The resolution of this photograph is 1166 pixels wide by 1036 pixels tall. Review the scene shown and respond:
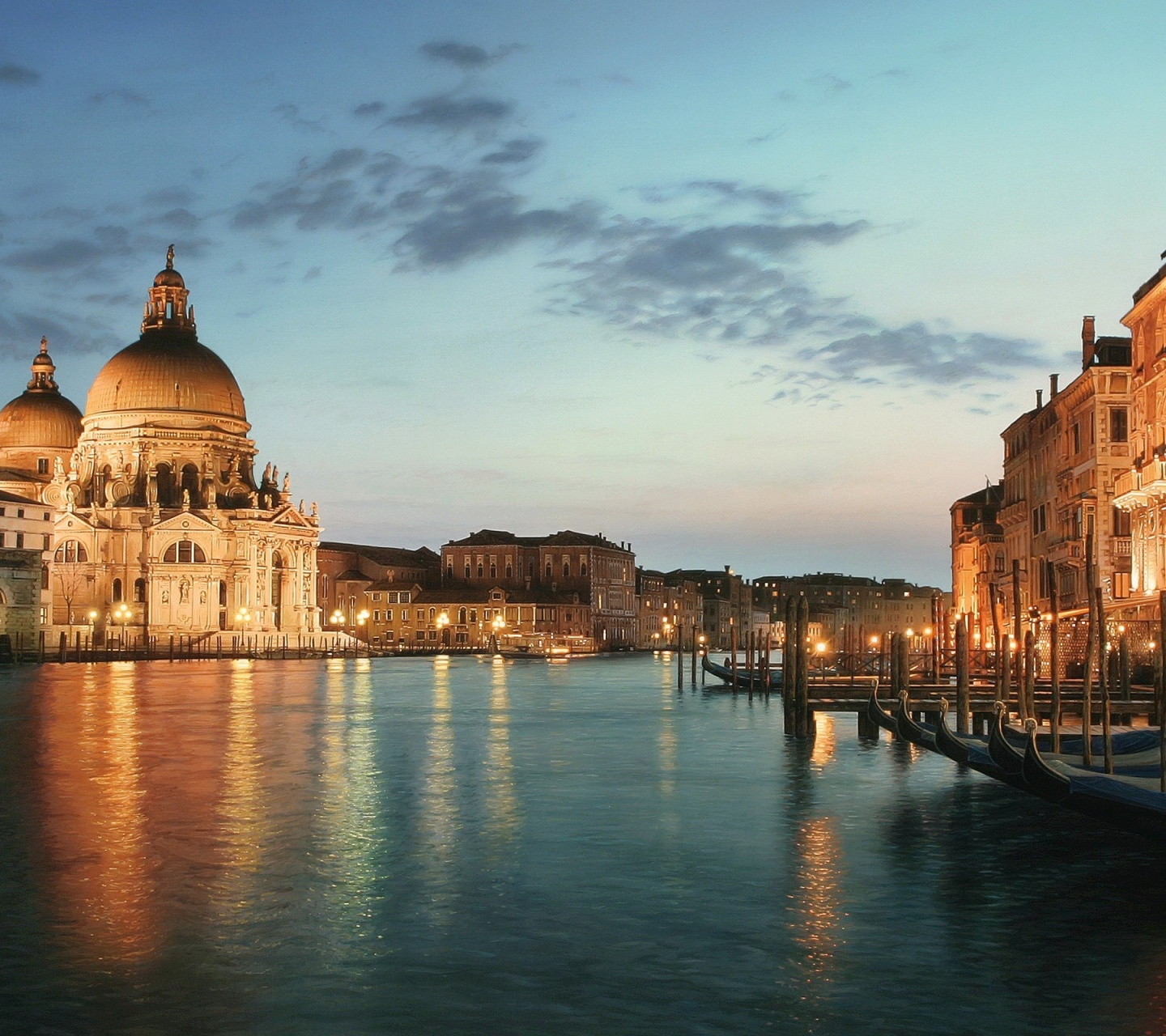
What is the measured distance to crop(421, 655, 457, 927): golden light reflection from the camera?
12.9 metres

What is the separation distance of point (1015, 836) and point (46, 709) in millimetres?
26881

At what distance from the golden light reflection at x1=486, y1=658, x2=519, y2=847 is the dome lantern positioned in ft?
229

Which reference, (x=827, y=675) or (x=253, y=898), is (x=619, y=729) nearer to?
(x=827, y=675)

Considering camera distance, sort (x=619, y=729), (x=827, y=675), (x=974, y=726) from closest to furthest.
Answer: (x=974, y=726)
(x=619, y=729)
(x=827, y=675)

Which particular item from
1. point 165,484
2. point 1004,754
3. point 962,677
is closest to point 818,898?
point 1004,754

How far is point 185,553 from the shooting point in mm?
95125

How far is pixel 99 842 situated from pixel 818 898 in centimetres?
733

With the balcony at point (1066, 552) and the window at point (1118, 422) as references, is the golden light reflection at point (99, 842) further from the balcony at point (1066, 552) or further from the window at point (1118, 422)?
the window at point (1118, 422)

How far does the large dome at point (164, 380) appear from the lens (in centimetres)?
9744

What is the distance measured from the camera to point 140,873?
1386 centimetres

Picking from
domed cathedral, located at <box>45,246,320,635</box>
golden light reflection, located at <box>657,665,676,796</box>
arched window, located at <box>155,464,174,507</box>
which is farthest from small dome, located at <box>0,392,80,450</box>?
golden light reflection, located at <box>657,665,676,796</box>

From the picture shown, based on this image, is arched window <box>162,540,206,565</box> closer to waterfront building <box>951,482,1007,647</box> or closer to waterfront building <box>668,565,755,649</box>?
waterfront building <box>951,482,1007,647</box>

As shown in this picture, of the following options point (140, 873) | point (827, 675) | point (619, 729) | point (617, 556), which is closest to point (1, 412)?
point (617, 556)

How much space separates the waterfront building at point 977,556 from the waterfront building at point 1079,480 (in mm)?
5124
